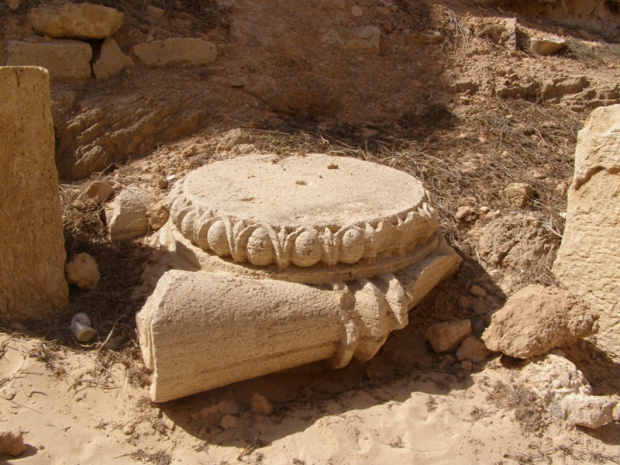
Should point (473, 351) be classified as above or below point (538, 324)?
below

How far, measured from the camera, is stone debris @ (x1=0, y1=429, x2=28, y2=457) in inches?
80.3

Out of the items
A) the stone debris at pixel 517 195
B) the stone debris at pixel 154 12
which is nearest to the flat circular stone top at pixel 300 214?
the stone debris at pixel 517 195

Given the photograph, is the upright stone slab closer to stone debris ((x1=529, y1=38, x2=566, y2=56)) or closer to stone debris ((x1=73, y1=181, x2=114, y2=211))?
stone debris ((x1=73, y1=181, x2=114, y2=211))

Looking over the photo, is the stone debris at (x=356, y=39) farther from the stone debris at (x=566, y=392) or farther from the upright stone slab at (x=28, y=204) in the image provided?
the stone debris at (x=566, y=392)

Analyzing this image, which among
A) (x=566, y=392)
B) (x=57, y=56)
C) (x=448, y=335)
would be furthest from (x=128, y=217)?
(x=566, y=392)

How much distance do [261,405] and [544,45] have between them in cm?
516

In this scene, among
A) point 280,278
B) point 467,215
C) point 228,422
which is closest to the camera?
point 228,422

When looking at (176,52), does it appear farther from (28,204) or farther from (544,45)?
(544,45)

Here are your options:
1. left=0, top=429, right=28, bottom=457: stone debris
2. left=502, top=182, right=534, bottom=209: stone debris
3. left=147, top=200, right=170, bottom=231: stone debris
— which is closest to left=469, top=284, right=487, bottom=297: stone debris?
left=502, top=182, right=534, bottom=209: stone debris

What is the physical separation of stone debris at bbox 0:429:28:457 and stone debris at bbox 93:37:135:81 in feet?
11.6

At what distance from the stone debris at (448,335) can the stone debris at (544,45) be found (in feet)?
A: 13.5

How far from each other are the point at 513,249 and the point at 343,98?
8.06ft

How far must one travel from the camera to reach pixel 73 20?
15.3 feet

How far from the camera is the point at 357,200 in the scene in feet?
9.53
